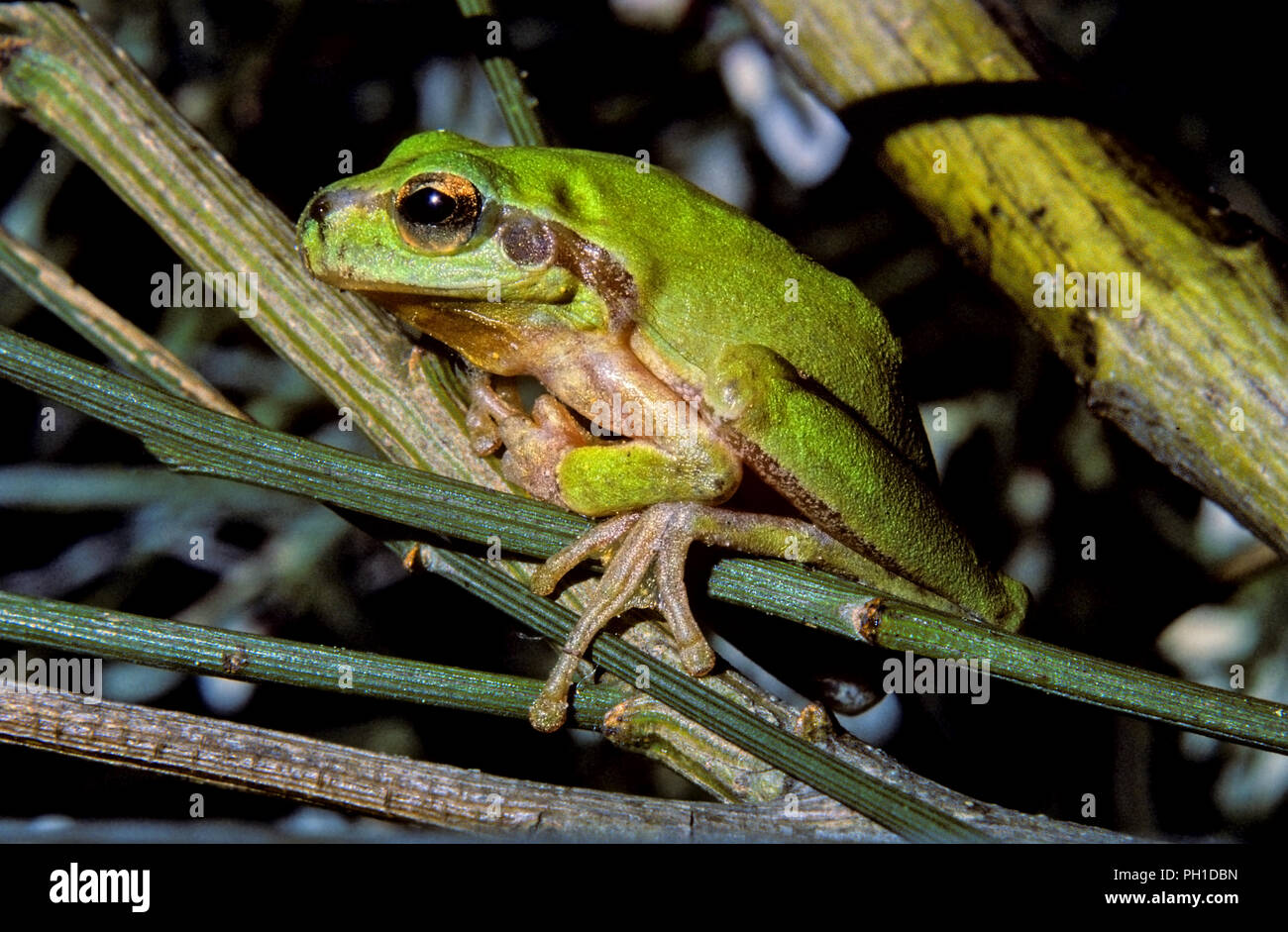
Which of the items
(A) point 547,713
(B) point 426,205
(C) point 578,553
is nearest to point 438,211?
(B) point 426,205

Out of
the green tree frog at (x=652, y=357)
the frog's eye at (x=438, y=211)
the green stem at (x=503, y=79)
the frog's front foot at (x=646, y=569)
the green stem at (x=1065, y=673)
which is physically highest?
the green stem at (x=503, y=79)

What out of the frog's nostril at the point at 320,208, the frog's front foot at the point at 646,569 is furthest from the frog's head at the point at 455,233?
the frog's front foot at the point at 646,569

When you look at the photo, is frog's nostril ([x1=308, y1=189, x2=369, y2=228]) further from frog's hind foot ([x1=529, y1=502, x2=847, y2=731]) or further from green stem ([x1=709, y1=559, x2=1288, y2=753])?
green stem ([x1=709, y1=559, x2=1288, y2=753])

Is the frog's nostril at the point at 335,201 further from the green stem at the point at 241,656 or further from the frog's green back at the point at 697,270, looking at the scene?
the green stem at the point at 241,656

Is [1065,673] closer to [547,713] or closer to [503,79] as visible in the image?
[547,713]

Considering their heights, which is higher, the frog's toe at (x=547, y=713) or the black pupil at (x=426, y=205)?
the black pupil at (x=426, y=205)

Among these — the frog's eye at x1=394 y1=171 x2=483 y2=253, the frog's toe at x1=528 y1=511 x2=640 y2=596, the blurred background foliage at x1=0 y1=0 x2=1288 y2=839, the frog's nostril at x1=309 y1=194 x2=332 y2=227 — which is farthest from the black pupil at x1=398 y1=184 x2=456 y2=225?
the blurred background foliage at x1=0 y1=0 x2=1288 y2=839

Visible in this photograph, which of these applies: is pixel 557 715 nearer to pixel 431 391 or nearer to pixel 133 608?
pixel 431 391
